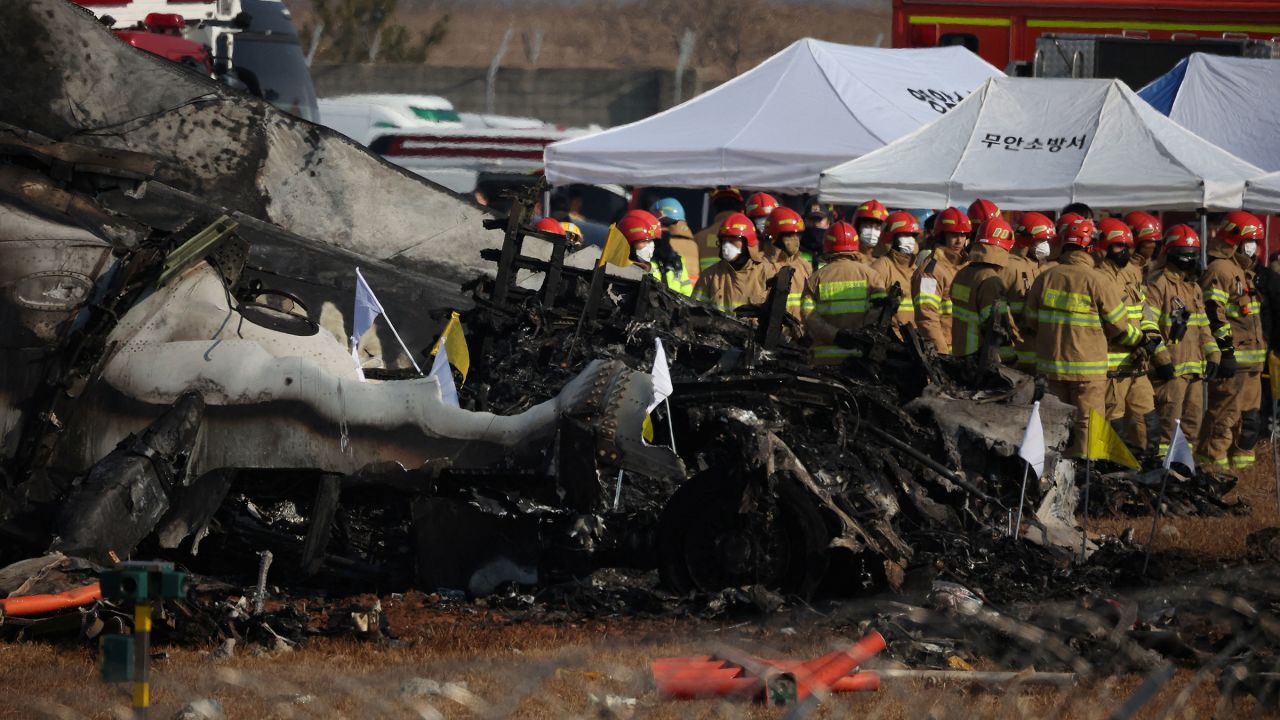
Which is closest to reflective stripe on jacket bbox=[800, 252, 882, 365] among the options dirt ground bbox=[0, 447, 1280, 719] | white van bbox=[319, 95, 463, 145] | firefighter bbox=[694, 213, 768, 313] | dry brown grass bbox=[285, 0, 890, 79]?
firefighter bbox=[694, 213, 768, 313]

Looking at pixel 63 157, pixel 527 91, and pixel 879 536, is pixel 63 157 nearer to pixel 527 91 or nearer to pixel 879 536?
pixel 879 536

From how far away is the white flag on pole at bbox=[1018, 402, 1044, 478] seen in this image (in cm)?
937

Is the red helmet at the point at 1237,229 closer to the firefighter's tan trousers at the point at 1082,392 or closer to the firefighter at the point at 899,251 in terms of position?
the firefighter at the point at 899,251

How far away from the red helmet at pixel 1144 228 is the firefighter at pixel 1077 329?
290 centimetres

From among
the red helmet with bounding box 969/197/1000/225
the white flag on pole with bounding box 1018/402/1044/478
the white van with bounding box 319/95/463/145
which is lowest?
the white flag on pole with bounding box 1018/402/1044/478

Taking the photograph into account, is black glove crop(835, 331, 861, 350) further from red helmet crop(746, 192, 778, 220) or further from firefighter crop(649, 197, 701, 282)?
red helmet crop(746, 192, 778, 220)

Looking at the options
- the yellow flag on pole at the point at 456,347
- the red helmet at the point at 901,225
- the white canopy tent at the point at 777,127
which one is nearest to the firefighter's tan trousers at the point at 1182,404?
the red helmet at the point at 901,225

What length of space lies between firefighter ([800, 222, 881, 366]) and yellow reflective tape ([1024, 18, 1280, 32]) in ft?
30.8

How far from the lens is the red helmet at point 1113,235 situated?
13.8 metres

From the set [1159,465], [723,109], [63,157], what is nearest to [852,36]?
[723,109]

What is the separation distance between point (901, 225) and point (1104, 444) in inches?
186

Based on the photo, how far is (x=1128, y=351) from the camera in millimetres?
13188

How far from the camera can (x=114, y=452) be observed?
7.76 meters

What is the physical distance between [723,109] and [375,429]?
A: 10085 millimetres
